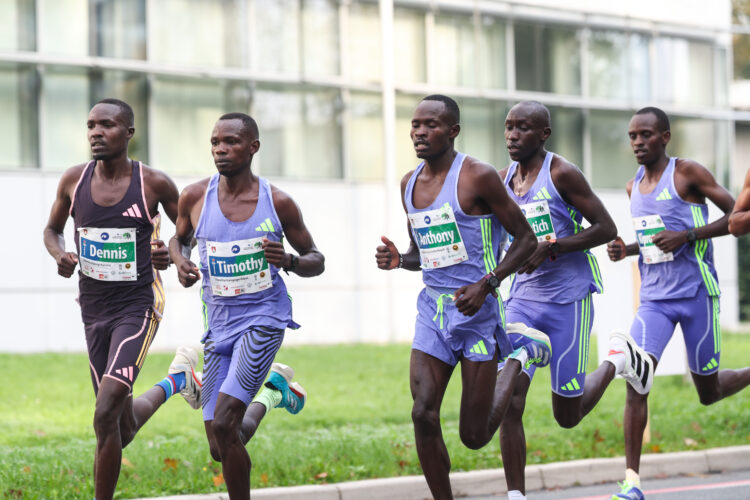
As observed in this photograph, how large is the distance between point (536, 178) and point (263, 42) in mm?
15312

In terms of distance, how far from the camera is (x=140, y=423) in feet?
25.1

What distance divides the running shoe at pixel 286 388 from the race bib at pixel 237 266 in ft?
3.92

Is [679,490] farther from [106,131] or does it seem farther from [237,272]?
[106,131]

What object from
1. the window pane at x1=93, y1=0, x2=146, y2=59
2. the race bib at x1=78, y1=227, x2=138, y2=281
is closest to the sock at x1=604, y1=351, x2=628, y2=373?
the race bib at x1=78, y1=227, x2=138, y2=281

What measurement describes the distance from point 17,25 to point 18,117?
1.56 meters

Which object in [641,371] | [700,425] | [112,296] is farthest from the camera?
[700,425]

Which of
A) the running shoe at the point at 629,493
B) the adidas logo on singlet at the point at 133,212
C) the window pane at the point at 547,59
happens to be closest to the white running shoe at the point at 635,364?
the running shoe at the point at 629,493

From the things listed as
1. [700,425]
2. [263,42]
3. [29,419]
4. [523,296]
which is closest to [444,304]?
[523,296]

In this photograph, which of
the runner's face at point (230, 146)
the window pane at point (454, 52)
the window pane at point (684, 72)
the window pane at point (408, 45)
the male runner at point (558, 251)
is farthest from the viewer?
the window pane at point (684, 72)

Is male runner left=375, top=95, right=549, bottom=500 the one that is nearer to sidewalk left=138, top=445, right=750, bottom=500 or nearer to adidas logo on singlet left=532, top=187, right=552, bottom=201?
adidas logo on singlet left=532, top=187, right=552, bottom=201

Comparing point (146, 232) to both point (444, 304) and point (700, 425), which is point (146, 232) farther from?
point (700, 425)

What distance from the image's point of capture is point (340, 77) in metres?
23.1

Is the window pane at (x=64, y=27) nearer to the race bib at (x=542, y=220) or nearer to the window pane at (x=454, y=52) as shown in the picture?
the window pane at (x=454, y=52)

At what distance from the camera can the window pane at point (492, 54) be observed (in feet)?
83.1
